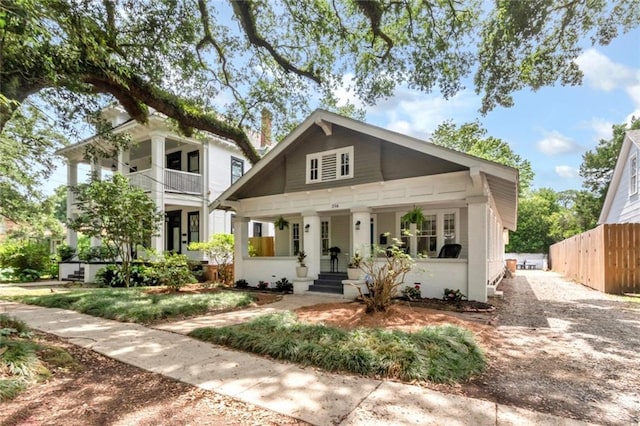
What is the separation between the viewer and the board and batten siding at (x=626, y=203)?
13.3m

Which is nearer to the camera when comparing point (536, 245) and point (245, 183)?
point (245, 183)

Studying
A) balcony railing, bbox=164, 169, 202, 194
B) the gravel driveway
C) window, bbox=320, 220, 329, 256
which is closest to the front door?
balcony railing, bbox=164, 169, 202, 194

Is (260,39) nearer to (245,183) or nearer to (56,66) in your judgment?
(245,183)

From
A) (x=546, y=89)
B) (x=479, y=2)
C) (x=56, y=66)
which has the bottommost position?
(x=56, y=66)

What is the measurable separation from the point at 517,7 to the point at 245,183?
9463mm

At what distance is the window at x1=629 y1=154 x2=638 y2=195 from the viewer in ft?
43.8

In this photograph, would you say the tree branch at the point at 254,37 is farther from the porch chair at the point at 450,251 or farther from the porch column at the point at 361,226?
the porch chair at the point at 450,251

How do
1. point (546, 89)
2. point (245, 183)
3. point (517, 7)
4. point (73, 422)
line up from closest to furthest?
point (73, 422)
point (517, 7)
point (546, 89)
point (245, 183)

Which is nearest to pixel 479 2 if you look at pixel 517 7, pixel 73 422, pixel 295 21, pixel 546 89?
pixel 517 7

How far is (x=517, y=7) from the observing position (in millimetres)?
8055

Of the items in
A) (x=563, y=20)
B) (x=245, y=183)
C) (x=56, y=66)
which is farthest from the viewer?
(x=245, y=183)

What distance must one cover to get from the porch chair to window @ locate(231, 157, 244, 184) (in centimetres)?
1235

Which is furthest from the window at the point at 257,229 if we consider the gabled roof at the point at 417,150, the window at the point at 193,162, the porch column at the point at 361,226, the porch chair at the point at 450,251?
the porch chair at the point at 450,251

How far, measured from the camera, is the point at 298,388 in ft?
11.3
